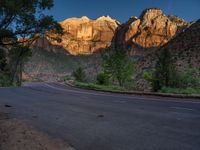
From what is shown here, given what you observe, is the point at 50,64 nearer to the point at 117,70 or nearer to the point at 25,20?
the point at 117,70

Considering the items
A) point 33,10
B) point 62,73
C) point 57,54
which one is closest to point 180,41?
point 33,10

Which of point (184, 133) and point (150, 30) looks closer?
point (184, 133)

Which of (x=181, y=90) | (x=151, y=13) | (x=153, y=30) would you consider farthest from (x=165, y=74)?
(x=153, y=30)

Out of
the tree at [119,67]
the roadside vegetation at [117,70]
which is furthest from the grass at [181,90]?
the tree at [119,67]

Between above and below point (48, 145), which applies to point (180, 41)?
above

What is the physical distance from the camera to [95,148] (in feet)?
17.2

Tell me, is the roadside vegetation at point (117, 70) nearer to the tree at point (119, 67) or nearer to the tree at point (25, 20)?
the tree at point (119, 67)

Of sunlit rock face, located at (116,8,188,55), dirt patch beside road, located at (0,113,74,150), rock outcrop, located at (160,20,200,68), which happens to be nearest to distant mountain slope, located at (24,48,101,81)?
sunlit rock face, located at (116,8,188,55)

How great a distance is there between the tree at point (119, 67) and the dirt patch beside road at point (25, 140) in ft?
95.0

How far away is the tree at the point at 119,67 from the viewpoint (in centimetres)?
3647

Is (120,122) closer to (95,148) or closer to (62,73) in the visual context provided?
(95,148)

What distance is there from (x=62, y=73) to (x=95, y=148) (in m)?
156

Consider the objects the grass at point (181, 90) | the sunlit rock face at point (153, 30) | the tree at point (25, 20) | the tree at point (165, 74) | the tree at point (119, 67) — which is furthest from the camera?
the sunlit rock face at point (153, 30)

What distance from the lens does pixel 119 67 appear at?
3694 cm
